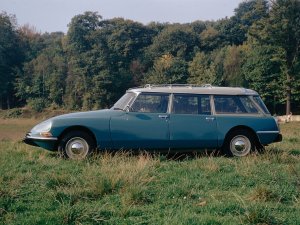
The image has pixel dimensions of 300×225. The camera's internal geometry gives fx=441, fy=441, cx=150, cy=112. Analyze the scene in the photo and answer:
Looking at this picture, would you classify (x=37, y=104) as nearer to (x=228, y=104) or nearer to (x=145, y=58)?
(x=145, y=58)

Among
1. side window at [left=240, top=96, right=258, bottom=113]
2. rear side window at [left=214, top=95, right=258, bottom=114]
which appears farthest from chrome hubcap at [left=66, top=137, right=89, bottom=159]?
side window at [left=240, top=96, right=258, bottom=113]

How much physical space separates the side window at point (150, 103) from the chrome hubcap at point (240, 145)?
63.7 inches

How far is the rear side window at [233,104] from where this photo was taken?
31.1 feet

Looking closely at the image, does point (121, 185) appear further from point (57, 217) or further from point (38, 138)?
point (38, 138)

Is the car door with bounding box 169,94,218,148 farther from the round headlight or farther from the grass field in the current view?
the round headlight

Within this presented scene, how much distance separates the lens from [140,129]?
8891mm

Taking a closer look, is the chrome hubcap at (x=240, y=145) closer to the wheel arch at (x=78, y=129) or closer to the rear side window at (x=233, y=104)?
the rear side window at (x=233, y=104)

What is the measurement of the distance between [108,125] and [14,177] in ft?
8.60

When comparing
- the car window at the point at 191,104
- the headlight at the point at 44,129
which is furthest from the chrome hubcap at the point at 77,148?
the car window at the point at 191,104

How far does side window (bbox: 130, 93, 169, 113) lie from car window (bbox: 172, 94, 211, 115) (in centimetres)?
21

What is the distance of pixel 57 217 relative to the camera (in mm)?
4750

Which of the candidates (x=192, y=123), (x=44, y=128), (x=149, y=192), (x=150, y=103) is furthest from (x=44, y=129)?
(x=149, y=192)

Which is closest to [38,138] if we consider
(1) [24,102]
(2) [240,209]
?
(2) [240,209]

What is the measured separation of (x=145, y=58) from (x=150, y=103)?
7510cm
